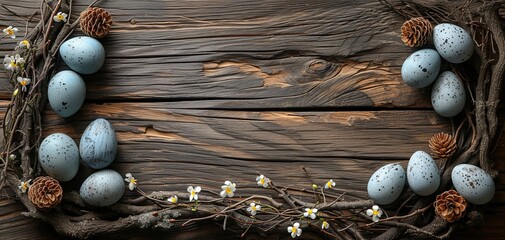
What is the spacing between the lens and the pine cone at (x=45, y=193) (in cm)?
123

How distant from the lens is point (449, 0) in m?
1.29

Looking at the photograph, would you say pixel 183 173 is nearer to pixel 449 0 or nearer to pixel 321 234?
pixel 321 234

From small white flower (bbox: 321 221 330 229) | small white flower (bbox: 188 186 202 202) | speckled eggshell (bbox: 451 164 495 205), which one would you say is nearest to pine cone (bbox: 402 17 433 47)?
speckled eggshell (bbox: 451 164 495 205)

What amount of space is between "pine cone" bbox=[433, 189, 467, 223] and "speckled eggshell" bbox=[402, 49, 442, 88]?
0.66ft

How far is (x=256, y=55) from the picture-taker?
1314mm

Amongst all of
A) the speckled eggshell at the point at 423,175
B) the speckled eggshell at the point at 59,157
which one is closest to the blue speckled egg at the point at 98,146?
the speckled eggshell at the point at 59,157

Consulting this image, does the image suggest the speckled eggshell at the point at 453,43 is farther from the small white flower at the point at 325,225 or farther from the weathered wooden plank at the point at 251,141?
the small white flower at the point at 325,225

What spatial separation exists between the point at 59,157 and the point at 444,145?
673 mm

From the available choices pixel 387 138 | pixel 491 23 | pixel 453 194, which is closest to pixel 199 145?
pixel 387 138

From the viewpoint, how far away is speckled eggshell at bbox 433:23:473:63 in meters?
1.20

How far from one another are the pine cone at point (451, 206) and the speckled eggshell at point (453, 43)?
9.3 inches

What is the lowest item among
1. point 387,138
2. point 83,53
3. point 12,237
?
point 12,237

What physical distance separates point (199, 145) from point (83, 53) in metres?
0.27

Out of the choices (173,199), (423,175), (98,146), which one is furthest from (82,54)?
(423,175)
